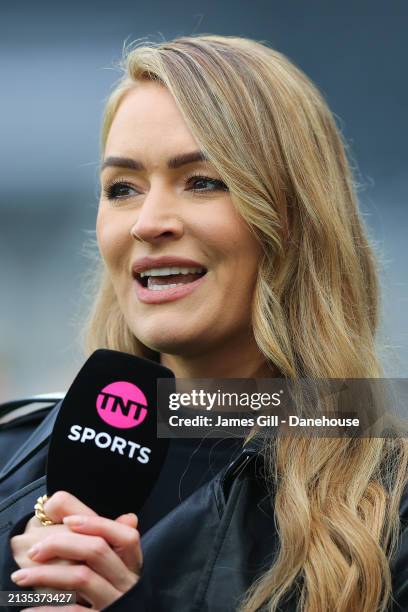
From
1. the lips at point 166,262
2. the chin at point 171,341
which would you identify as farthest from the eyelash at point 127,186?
the chin at point 171,341

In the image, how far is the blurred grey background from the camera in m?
4.41

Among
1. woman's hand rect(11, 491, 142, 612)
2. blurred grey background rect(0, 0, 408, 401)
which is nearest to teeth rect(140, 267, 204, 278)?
woman's hand rect(11, 491, 142, 612)

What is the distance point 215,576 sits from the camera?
104 centimetres

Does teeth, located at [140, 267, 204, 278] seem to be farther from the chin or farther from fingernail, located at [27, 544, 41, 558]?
fingernail, located at [27, 544, 41, 558]

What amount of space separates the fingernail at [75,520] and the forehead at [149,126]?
24.3 inches

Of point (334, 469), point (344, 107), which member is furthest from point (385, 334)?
point (344, 107)

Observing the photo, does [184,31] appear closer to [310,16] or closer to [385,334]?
[310,16]

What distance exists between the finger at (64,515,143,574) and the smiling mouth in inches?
19.0

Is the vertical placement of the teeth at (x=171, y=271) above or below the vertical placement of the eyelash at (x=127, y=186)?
below

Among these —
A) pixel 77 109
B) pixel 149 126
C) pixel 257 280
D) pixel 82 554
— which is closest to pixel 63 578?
pixel 82 554

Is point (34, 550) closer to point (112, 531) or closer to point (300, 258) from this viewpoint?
point (112, 531)

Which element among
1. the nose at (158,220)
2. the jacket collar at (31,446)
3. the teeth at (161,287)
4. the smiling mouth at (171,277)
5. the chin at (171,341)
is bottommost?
the jacket collar at (31,446)

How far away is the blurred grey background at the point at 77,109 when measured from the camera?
4.41 m

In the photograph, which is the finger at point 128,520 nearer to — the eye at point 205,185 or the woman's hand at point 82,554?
the woman's hand at point 82,554
